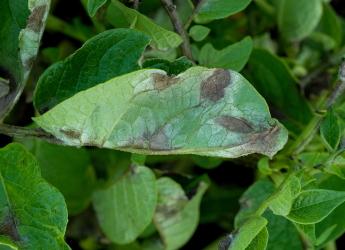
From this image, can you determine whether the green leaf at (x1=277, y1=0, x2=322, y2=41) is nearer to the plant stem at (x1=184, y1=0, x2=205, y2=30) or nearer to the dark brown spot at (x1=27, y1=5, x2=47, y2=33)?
the plant stem at (x1=184, y1=0, x2=205, y2=30)

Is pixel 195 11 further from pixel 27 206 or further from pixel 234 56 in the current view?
pixel 27 206

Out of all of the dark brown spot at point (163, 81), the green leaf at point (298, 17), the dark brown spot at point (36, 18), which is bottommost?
the green leaf at point (298, 17)

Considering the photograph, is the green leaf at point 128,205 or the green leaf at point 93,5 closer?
the green leaf at point 93,5

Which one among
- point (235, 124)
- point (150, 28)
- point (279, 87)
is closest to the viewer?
point (235, 124)

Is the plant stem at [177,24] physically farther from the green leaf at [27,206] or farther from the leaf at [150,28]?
the green leaf at [27,206]

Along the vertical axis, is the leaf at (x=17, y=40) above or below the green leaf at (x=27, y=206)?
above

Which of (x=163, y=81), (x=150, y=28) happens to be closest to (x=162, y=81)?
(x=163, y=81)

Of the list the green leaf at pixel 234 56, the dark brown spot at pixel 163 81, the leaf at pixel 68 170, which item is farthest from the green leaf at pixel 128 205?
the dark brown spot at pixel 163 81
